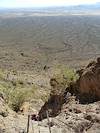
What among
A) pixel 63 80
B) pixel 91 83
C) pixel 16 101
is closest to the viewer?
pixel 91 83

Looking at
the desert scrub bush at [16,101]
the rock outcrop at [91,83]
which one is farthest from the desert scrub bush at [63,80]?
the desert scrub bush at [16,101]

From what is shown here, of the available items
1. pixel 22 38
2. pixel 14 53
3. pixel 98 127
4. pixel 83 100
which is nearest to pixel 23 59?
pixel 14 53

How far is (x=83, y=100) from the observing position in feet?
54.7

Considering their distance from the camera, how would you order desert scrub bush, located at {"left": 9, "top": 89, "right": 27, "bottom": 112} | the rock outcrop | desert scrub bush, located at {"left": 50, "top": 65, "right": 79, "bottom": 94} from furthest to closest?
desert scrub bush, located at {"left": 9, "top": 89, "right": 27, "bottom": 112} < desert scrub bush, located at {"left": 50, "top": 65, "right": 79, "bottom": 94} < the rock outcrop

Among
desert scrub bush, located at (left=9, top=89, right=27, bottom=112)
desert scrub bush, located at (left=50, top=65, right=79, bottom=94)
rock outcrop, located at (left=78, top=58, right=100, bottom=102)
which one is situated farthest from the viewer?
desert scrub bush, located at (left=9, top=89, right=27, bottom=112)

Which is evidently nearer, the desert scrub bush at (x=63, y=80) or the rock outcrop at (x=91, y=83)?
the rock outcrop at (x=91, y=83)

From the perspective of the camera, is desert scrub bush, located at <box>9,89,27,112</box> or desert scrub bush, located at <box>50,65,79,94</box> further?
desert scrub bush, located at <box>9,89,27,112</box>

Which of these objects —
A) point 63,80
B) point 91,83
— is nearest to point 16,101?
point 63,80

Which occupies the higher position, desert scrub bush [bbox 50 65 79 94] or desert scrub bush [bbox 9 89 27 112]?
desert scrub bush [bbox 50 65 79 94]

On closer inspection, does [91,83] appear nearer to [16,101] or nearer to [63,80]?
[63,80]

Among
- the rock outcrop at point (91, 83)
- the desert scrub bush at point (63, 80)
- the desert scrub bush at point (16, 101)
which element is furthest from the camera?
the desert scrub bush at point (16, 101)

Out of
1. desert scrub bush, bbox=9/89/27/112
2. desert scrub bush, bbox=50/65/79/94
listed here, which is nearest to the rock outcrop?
desert scrub bush, bbox=50/65/79/94

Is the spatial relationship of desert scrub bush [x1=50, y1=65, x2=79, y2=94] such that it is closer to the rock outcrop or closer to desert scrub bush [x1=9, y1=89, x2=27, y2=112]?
the rock outcrop

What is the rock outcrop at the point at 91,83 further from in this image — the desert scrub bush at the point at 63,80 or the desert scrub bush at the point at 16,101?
the desert scrub bush at the point at 16,101
